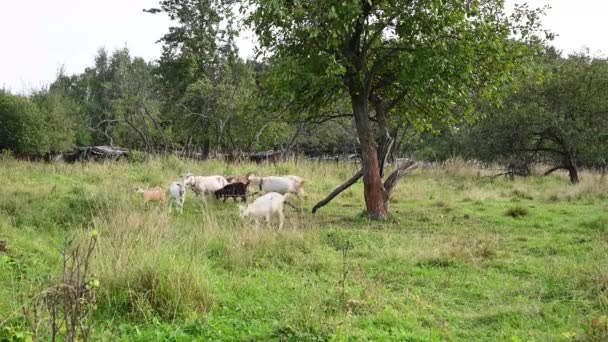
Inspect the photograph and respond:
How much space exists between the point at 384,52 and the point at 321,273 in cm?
628

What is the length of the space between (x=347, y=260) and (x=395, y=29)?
5.70 m

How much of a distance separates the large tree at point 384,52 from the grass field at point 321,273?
2.53 meters

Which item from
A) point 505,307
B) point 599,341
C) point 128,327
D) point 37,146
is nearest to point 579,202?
point 505,307

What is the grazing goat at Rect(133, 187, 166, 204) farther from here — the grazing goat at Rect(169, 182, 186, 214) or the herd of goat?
the grazing goat at Rect(169, 182, 186, 214)

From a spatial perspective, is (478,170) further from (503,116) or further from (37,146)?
(37,146)

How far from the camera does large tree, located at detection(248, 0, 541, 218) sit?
977 centimetres

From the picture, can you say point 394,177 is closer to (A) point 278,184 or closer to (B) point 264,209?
(A) point 278,184

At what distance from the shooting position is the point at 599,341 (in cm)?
380

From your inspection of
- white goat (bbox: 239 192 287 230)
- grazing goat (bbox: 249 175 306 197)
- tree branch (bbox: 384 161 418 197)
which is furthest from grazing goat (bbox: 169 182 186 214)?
tree branch (bbox: 384 161 418 197)

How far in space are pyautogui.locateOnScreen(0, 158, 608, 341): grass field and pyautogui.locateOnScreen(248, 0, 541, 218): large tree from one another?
2.53 meters

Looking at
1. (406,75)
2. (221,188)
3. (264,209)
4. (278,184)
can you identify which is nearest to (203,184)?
(221,188)

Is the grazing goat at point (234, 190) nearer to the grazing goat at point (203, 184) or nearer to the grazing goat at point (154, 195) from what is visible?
the grazing goat at point (203, 184)

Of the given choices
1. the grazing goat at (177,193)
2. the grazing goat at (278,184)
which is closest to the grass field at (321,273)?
the grazing goat at (177,193)

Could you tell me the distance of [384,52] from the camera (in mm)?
11273
